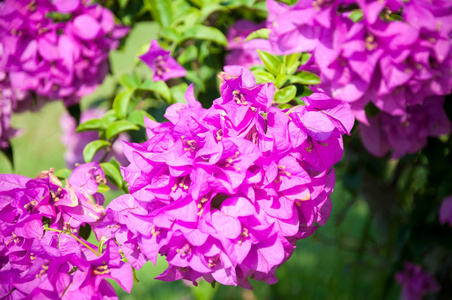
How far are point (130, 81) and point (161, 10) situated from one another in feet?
0.57

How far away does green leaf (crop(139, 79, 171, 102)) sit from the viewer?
69cm

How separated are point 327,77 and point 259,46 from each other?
14 centimetres

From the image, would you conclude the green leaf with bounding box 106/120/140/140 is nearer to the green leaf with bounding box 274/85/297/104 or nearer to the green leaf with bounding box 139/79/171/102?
the green leaf with bounding box 139/79/171/102

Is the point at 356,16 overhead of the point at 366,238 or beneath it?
overhead

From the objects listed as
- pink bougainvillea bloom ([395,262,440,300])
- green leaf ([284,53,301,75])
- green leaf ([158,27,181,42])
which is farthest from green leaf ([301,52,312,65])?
pink bougainvillea bloom ([395,262,440,300])

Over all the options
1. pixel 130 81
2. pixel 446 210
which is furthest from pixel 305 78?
pixel 446 210

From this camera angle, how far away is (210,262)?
481 mm

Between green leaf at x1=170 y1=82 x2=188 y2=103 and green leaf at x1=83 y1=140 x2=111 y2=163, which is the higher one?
green leaf at x1=170 y1=82 x2=188 y2=103

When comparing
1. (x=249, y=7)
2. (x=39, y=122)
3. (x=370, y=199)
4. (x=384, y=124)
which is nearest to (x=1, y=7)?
(x=249, y=7)

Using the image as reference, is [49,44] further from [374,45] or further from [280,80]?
[374,45]

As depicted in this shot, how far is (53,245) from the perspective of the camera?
52cm

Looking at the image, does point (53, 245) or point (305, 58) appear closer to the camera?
point (53, 245)

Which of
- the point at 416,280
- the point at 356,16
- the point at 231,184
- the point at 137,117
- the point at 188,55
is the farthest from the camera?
the point at 416,280

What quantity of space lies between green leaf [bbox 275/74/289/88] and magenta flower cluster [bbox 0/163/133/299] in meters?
0.28
